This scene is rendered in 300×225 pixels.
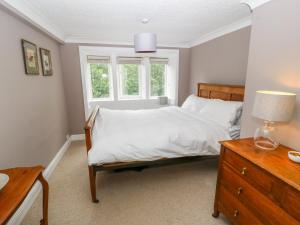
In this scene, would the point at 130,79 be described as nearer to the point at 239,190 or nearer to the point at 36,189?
the point at 36,189

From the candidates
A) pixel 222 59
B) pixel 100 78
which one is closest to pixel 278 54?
pixel 222 59

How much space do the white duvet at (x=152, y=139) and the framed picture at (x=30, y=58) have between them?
3.62ft

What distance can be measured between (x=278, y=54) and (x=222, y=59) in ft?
5.51

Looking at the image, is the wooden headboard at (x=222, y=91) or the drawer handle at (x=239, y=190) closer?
the drawer handle at (x=239, y=190)

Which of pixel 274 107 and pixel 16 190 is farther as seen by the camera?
pixel 274 107

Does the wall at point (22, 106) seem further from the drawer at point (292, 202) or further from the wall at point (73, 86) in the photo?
the drawer at point (292, 202)

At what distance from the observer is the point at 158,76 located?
4.59 metres

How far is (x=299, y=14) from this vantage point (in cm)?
139

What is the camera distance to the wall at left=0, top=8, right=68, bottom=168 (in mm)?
1688

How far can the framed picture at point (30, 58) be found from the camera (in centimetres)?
206

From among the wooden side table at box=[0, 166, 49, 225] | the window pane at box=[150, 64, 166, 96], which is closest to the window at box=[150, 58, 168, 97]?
the window pane at box=[150, 64, 166, 96]

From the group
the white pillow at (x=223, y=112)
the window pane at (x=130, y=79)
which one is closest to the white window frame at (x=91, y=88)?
the window pane at (x=130, y=79)

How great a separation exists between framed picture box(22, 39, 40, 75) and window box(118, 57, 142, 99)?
208 centimetres

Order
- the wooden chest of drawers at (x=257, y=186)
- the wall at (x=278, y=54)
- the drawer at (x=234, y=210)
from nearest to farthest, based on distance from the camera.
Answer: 1. the wooden chest of drawers at (x=257, y=186)
2. the drawer at (x=234, y=210)
3. the wall at (x=278, y=54)
